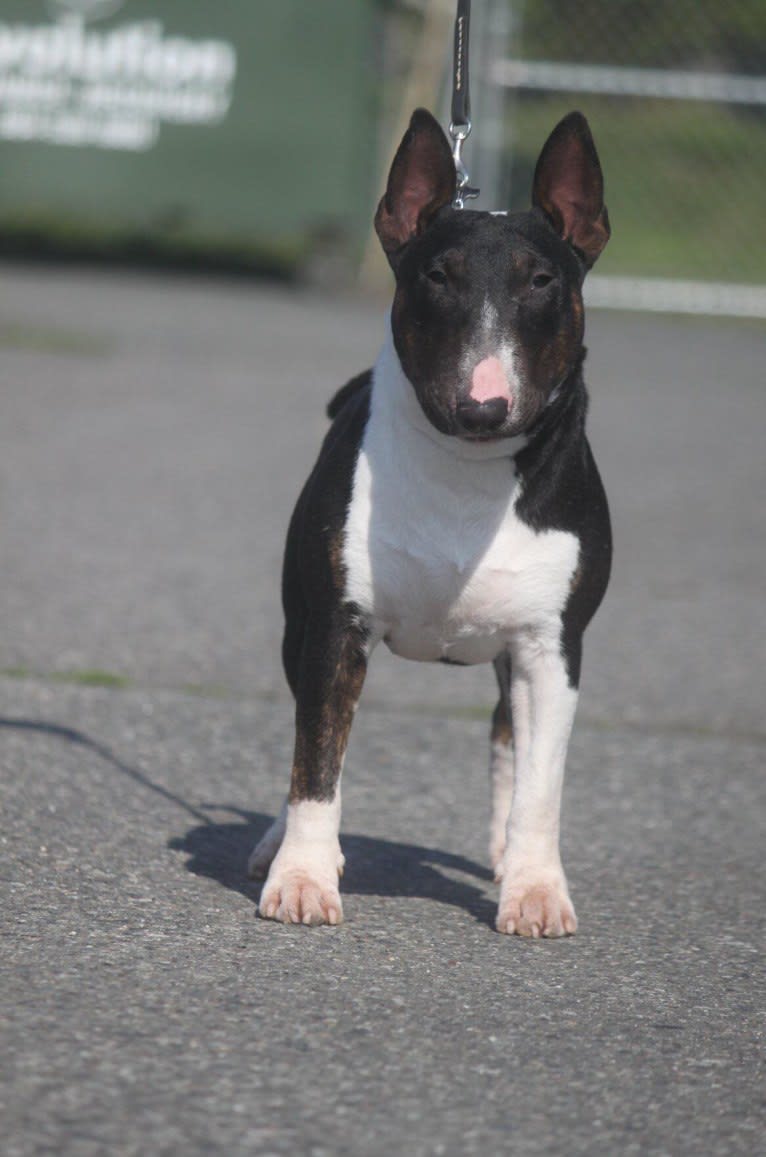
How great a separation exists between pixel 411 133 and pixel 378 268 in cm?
1268

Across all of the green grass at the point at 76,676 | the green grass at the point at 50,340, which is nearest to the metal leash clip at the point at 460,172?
the green grass at the point at 76,676

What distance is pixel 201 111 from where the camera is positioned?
51.4 feet

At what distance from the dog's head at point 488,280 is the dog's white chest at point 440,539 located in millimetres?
139

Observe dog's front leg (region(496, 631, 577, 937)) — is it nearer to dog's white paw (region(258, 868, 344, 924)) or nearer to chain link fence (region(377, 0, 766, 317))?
dog's white paw (region(258, 868, 344, 924))

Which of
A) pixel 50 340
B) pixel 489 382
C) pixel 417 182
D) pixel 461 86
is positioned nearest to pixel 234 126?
pixel 50 340

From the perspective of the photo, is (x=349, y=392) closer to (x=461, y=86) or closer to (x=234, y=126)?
(x=461, y=86)

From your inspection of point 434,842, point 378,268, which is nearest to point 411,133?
point 434,842

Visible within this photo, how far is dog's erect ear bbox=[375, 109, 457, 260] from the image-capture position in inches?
133

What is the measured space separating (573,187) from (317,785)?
3.73 feet

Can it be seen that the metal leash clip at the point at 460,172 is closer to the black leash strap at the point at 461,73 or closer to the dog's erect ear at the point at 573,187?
the black leash strap at the point at 461,73

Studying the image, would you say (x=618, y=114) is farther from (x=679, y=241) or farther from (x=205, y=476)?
(x=205, y=476)

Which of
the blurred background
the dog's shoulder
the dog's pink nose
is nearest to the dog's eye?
the dog's pink nose

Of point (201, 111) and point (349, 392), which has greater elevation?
point (201, 111)

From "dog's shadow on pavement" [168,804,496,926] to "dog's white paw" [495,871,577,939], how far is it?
0.36 ft
